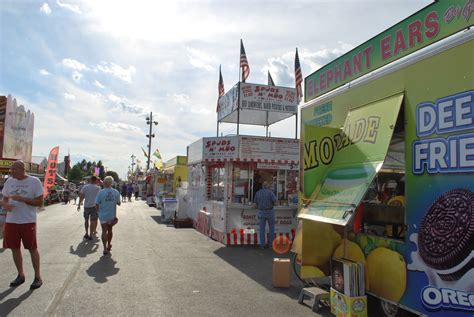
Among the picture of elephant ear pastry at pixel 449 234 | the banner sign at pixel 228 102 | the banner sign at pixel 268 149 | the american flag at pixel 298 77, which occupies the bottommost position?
the picture of elephant ear pastry at pixel 449 234

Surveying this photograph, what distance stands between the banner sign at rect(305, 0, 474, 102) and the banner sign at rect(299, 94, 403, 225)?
551 millimetres

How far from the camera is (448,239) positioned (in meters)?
3.76

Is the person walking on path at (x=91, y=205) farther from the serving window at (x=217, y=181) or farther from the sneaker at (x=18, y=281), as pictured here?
the sneaker at (x=18, y=281)

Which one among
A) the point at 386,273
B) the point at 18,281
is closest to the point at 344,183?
the point at 386,273

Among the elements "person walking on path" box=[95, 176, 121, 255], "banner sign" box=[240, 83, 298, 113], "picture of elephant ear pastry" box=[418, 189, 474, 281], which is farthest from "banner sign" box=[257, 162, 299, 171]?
"picture of elephant ear pastry" box=[418, 189, 474, 281]

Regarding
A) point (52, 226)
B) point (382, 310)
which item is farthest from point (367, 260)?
point (52, 226)

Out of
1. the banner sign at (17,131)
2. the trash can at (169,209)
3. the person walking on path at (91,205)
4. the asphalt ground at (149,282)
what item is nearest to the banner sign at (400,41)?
the asphalt ground at (149,282)

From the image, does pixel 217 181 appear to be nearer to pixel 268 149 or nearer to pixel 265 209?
pixel 268 149

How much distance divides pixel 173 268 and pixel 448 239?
5304mm

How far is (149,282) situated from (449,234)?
4.67 meters

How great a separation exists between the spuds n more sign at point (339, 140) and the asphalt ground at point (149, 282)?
2023 millimetres

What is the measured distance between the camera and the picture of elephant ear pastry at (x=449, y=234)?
3.58 metres

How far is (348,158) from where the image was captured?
529 cm

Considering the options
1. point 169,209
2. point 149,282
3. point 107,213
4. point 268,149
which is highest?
point 268,149
